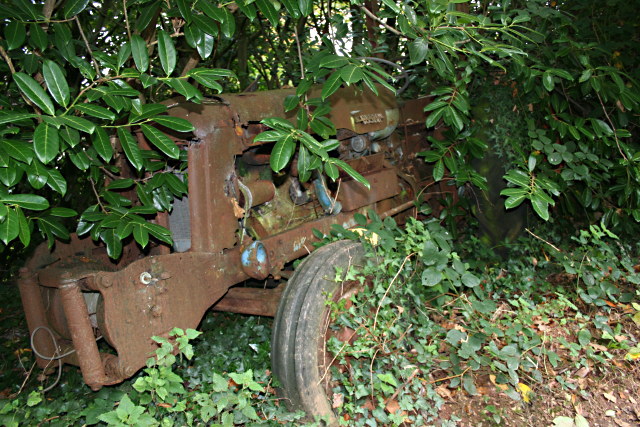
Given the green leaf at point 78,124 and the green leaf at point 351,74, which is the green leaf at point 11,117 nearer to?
the green leaf at point 78,124

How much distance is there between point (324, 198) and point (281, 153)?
1206 millimetres

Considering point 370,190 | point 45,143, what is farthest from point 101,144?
point 370,190

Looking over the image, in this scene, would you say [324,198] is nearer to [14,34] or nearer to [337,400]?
[337,400]

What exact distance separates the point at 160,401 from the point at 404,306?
134 cm

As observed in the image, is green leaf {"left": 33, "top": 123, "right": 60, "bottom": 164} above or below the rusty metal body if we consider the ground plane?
above

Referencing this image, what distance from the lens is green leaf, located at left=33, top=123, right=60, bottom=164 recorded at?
1.86 m

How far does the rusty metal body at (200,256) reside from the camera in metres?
2.32

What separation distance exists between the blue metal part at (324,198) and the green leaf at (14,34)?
1.73 metres

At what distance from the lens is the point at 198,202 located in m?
2.61

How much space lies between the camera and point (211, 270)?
2629mm

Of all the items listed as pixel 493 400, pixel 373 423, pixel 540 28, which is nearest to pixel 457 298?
pixel 493 400

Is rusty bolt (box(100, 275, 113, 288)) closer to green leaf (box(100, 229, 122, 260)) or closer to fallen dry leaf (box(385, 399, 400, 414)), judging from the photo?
green leaf (box(100, 229, 122, 260))

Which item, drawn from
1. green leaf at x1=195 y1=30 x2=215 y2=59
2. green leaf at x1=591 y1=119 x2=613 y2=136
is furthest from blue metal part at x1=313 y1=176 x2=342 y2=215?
green leaf at x1=591 y1=119 x2=613 y2=136

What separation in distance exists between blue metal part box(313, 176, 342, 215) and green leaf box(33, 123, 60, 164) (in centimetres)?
171
